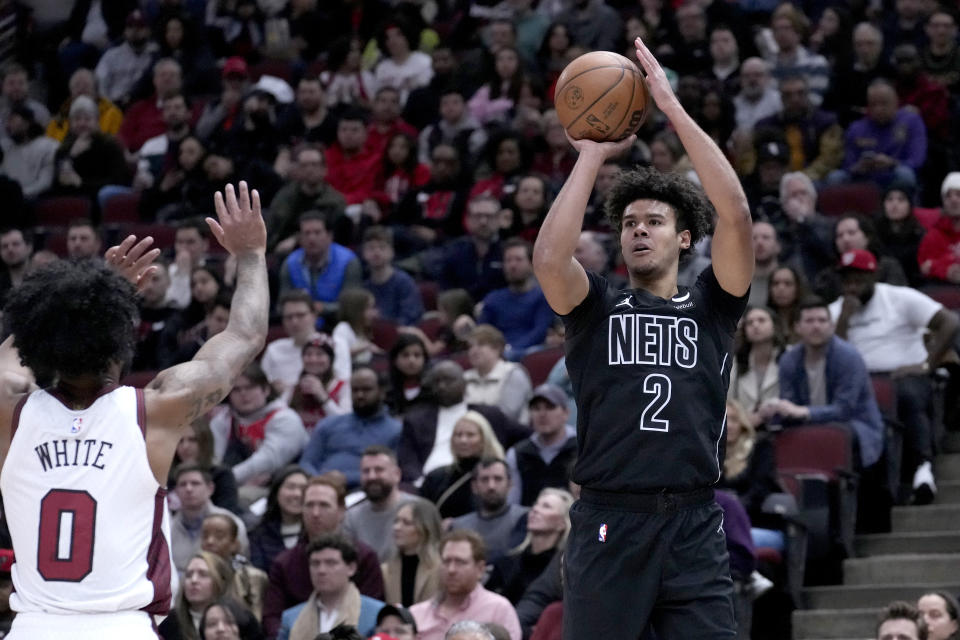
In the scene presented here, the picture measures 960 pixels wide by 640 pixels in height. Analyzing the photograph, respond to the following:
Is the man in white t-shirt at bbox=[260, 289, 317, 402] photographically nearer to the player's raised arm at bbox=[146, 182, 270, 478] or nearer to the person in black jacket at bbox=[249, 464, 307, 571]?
the person in black jacket at bbox=[249, 464, 307, 571]

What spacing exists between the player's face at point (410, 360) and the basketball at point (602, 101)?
5.77 meters

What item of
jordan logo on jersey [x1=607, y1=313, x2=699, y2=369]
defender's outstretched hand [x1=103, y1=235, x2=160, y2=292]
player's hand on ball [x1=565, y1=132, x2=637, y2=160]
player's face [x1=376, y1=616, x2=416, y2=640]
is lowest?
player's face [x1=376, y1=616, x2=416, y2=640]

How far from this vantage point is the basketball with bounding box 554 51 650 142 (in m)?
5.32

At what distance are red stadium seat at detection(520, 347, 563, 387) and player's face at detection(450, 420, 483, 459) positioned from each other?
127cm

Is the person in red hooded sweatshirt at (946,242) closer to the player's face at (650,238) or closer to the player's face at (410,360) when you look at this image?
the player's face at (410,360)

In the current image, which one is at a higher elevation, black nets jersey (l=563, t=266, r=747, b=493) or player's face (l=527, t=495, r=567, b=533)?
black nets jersey (l=563, t=266, r=747, b=493)

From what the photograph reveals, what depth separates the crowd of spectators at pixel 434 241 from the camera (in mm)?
9336

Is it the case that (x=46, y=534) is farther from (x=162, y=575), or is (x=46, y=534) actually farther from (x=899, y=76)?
(x=899, y=76)

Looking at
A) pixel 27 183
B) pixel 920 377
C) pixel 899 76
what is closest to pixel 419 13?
pixel 27 183

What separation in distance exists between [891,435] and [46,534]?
6639mm

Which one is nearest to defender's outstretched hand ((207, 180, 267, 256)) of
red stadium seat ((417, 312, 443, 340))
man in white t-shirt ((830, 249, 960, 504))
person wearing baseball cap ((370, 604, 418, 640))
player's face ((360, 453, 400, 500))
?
person wearing baseball cap ((370, 604, 418, 640))

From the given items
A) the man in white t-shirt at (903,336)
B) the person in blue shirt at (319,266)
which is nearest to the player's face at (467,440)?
the man in white t-shirt at (903,336)

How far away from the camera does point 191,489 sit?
9.88 m

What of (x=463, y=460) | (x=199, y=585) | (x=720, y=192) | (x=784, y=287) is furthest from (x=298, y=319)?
(x=720, y=192)
